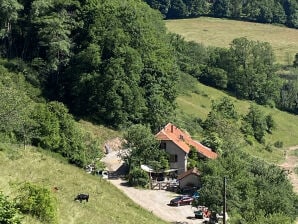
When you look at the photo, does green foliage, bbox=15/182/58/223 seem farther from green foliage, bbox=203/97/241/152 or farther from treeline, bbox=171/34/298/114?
treeline, bbox=171/34/298/114

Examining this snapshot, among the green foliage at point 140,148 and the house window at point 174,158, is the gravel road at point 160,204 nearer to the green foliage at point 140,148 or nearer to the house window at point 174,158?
the green foliage at point 140,148

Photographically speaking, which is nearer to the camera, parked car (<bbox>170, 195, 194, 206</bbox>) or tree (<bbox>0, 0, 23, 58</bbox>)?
parked car (<bbox>170, 195, 194, 206</bbox>)

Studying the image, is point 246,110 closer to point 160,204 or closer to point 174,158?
point 174,158

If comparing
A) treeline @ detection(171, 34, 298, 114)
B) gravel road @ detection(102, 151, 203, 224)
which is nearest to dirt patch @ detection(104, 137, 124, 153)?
gravel road @ detection(102, 151, 203, 224)

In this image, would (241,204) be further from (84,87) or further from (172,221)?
(84,87)

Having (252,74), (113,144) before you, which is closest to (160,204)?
(113,144)
